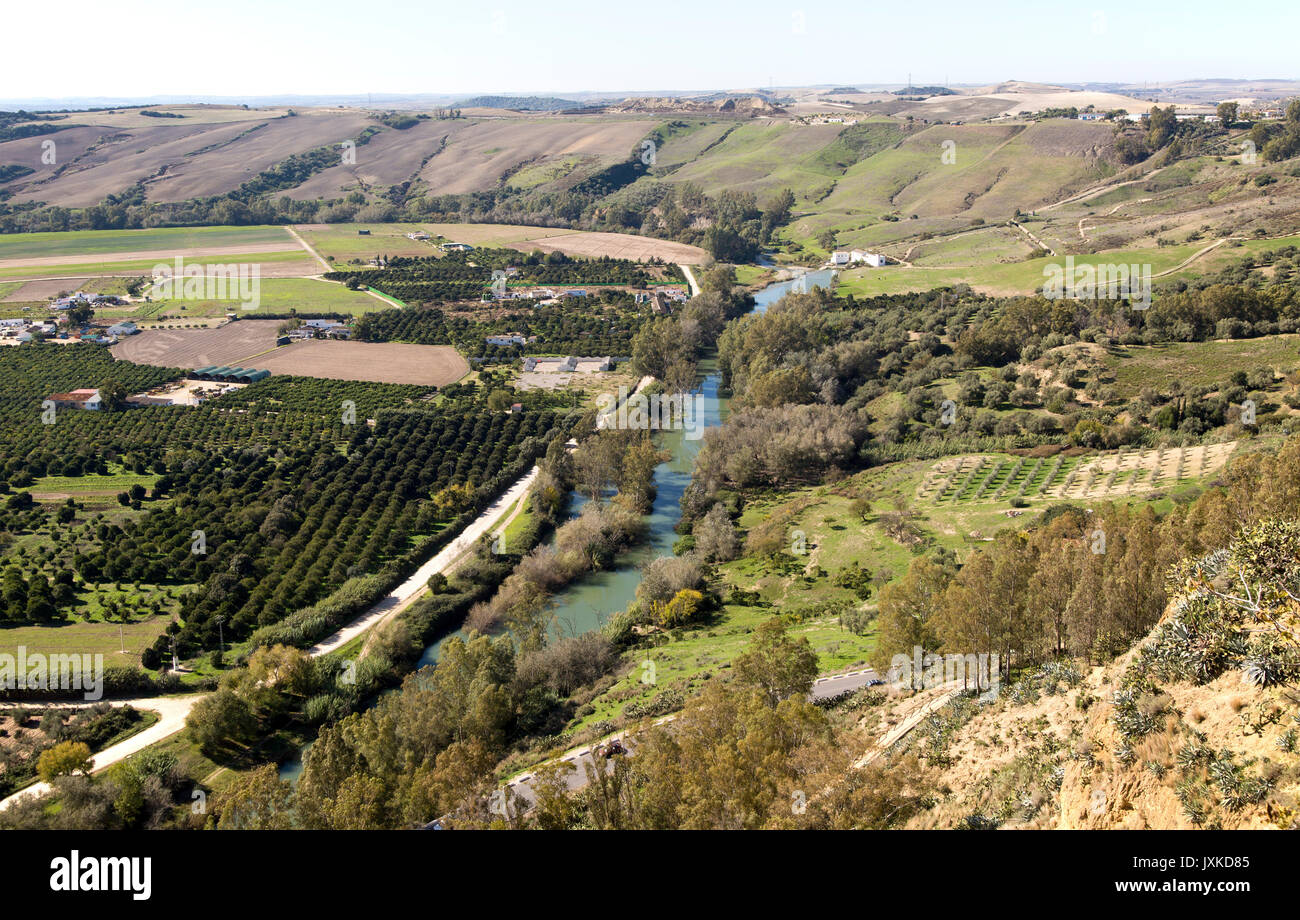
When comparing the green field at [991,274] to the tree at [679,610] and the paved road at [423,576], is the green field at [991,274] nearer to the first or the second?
the paved road at [423,576]

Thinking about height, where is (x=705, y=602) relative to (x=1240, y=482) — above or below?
below

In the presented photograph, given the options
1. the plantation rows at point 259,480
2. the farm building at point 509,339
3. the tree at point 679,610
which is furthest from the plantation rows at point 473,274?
the tree at point 679,610

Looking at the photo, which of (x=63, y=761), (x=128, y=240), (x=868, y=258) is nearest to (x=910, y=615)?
(x=63, y=761)

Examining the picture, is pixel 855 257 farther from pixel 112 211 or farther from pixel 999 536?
pixel 112 211

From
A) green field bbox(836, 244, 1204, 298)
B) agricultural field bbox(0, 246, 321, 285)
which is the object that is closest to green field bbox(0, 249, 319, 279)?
agricultural field bbox(0, 246, 321, 285)

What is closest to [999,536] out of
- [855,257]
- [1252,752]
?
[1252,752]

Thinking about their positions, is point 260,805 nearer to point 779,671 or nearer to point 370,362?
point 779,671

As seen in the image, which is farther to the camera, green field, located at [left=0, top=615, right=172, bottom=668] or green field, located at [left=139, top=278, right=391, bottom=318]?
green field, located at [left=139, top=278, right=391, bottom=318]

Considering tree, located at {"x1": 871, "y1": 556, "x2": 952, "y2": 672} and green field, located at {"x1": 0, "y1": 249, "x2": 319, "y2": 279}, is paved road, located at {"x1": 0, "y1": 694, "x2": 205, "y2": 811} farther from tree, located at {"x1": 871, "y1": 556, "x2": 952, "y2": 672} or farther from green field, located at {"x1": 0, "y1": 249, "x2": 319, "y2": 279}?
green field, located at {"x1": 0, "y1": 249, "x2": 319, "y2": 279}
